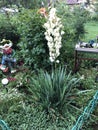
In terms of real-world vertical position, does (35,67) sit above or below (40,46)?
below

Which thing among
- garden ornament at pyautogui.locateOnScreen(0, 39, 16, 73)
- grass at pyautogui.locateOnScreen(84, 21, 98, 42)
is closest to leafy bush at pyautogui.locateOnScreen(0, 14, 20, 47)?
garden ornament at pyautogui.locateOnScreen(0, 39, 16, 73)

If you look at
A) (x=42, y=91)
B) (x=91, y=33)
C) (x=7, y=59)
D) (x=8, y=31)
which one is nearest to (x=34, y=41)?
(x=7, y=59)

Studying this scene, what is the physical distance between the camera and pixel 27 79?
15.6ft

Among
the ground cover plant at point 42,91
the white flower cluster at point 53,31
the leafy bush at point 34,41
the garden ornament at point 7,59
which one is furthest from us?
the garden ornament at point 7,59

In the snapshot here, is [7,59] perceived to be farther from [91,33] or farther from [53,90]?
[91,33]

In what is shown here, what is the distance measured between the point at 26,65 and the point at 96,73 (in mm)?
1474

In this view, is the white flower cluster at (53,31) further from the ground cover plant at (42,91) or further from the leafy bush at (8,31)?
the leafy bush at (8,31)

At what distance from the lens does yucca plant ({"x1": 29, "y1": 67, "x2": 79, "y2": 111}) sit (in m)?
3.86

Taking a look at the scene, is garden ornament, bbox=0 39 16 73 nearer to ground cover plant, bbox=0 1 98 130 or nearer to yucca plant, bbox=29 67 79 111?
ground cover plant, bbox=0 1 98 130

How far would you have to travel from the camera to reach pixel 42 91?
394 cm

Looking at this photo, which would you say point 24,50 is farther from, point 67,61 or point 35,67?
point 67,61

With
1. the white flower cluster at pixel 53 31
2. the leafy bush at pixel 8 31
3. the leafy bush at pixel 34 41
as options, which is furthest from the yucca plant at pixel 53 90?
the leafy bush at pixel 8 31

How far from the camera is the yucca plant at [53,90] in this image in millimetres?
3857

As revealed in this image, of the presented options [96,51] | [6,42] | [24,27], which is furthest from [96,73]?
[6,42]
